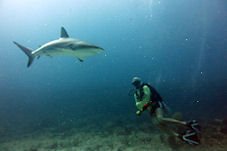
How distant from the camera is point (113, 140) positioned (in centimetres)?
820

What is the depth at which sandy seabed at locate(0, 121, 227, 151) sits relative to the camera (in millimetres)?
6897

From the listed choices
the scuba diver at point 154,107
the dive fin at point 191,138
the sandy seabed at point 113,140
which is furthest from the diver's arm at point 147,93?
the sandy seabed at point 113,140

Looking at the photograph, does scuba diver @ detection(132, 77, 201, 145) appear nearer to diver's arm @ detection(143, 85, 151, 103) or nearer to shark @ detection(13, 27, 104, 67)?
diver's arm @ detection(143, 85, 151, 103)

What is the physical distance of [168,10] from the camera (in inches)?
1912

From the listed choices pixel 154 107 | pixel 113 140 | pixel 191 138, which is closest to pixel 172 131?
pixel 191 138

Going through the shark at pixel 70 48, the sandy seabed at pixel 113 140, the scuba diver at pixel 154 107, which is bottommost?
the sandy seabed at pixel 113 140

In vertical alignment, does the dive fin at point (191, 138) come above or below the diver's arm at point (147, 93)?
below

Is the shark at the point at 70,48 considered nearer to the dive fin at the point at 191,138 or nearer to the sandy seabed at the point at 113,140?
the dive fin at the point at 191,138

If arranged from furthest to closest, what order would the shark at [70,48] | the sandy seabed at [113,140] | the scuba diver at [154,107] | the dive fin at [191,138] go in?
the sandy seabed at [113,140]
the shark at [70,48]
the scuba diver at [154,107]
the dive fin at [191,138]

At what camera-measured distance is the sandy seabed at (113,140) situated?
272 inches

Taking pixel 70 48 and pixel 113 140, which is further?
pixel 113 140

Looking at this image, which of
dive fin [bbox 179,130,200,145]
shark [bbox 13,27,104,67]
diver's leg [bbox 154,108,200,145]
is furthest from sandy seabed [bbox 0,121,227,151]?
shark [bbox 13,27,104,67]

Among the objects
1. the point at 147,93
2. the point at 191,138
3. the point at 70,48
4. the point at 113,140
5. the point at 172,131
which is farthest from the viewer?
the point at 113,140

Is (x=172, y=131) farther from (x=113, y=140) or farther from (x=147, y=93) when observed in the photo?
(x=113, y=140)
